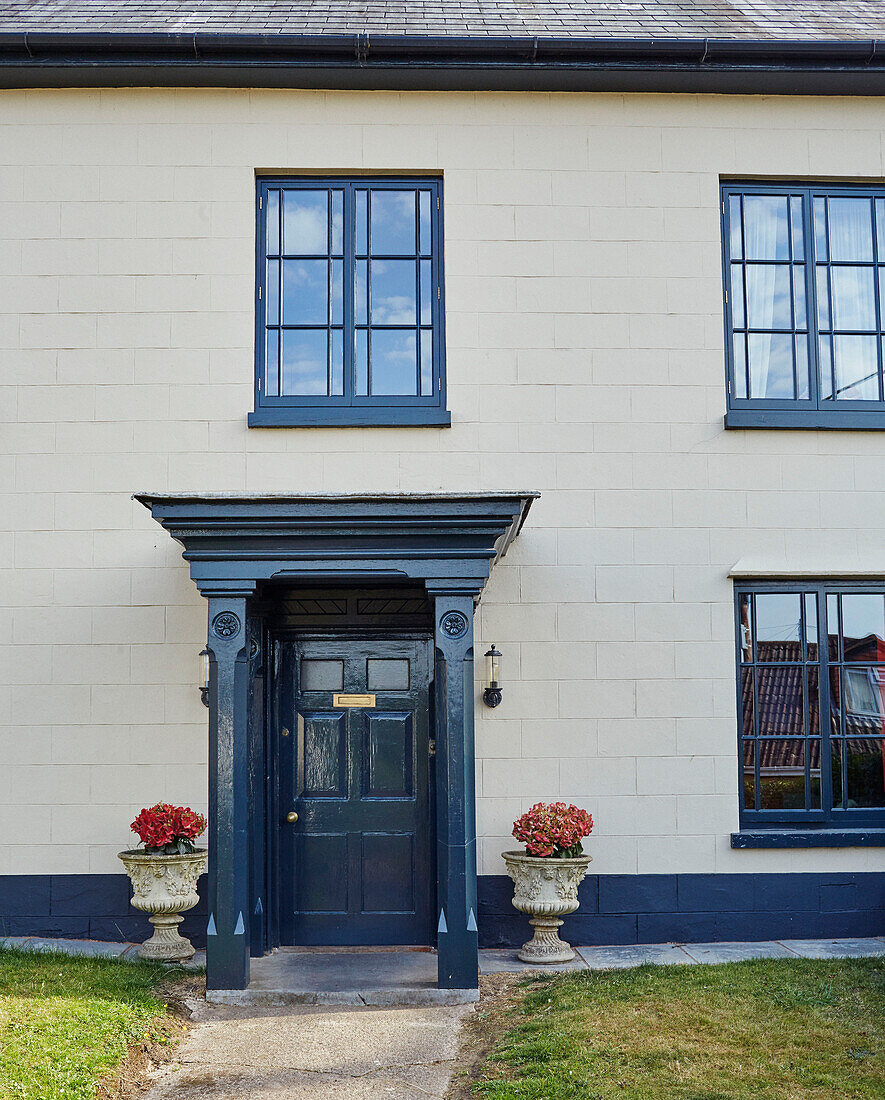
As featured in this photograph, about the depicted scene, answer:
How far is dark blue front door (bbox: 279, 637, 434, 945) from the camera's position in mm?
7848

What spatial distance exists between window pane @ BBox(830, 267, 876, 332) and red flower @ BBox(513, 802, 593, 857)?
14.2 ft

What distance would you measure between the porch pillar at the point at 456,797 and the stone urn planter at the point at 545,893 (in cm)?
77

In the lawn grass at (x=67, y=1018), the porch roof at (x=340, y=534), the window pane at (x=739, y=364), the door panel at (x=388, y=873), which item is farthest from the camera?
the window pane at (x=739, y=364)

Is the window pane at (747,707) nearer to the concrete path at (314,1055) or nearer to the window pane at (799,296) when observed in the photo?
the window pane at (799,296)

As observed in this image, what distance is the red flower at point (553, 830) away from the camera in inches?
291

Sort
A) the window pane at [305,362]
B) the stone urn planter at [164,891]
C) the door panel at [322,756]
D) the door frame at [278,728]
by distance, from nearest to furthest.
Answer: the stone urn planter at [164,891] < the door frame at [278,728] < the door panel at [322,756] < the window pane at [305,362]

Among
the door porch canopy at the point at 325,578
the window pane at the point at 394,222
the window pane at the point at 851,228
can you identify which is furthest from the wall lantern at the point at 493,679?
A: the window pane at the point at 851,228

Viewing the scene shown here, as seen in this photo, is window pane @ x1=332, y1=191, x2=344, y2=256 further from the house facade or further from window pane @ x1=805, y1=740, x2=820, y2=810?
window pane @ x1=805, y1=740, x2=820, y2=810

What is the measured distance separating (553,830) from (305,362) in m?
3.88

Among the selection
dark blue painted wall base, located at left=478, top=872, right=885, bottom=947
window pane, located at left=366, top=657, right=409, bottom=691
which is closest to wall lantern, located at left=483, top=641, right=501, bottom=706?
window pane, located at left=366, top=657, right=409, bottom=691

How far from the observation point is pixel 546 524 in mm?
8141

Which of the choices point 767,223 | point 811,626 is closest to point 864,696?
point 811,626

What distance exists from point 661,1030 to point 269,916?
302cm

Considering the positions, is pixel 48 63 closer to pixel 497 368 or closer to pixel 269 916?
pixel 497 368
